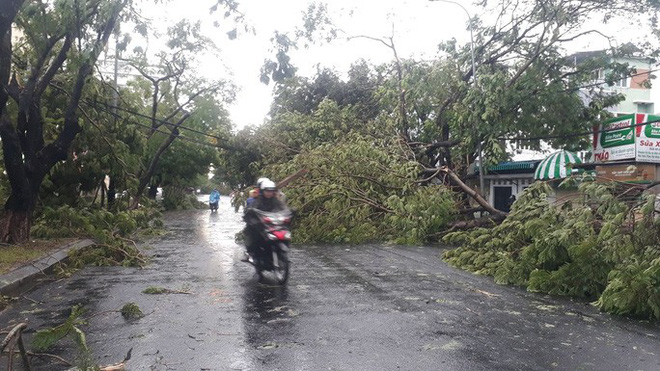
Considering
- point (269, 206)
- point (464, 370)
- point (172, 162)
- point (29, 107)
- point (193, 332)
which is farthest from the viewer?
point (172, 162)

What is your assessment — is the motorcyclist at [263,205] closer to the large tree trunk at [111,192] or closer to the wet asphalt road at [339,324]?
the wet asphalt road at [339,324]

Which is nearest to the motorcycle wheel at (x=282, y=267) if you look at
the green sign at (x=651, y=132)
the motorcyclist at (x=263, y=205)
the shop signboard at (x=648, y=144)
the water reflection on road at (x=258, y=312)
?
the water reflection on road at (x=258, y=312)

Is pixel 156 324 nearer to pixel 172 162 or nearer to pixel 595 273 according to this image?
pixel 595 273

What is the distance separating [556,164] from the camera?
67.5ft

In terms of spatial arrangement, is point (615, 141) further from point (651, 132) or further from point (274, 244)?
point (274, 244)

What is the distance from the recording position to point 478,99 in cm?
1778

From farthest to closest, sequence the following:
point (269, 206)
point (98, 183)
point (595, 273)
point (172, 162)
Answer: point (172, 162) → point (98, 183) → point (269, 206) → point (595, 273)

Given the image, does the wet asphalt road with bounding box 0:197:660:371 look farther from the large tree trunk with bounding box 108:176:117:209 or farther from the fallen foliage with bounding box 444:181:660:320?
the large tree trunk with bounding box 108:176:117:209

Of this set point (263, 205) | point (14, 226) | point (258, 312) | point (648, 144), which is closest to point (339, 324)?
point (258, 312)

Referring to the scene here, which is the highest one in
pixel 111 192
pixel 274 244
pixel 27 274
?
pixel 111 192

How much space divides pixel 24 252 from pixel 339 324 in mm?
8052

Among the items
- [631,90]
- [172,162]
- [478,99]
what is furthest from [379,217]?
[631,90]

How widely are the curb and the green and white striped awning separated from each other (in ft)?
51.5

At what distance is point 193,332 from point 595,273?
5770 mm
